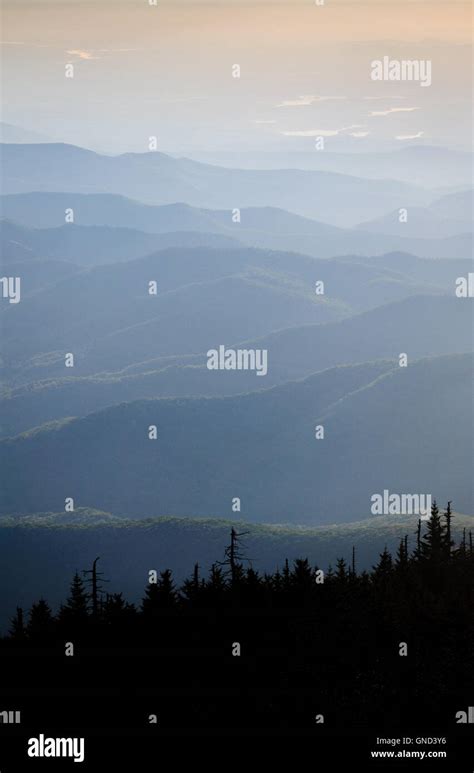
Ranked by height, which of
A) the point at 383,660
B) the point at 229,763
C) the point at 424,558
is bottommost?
the point at 229,763

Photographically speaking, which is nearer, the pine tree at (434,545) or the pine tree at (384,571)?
the pine tree at (384,571)

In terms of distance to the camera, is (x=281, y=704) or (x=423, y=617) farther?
(x=423, y=617)

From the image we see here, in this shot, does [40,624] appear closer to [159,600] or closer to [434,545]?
[159,600]

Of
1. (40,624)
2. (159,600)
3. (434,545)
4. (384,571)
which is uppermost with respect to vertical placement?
(434,545)

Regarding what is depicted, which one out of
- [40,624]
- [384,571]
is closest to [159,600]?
[40,624]

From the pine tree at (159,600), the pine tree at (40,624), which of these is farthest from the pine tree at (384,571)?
the pine tree at (40,624)

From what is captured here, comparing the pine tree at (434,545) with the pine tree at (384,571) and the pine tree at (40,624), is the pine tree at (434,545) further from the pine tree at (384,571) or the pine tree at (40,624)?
the pine tree at (40,624)

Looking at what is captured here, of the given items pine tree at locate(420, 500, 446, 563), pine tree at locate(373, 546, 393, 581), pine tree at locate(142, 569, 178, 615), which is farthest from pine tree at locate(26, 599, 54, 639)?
pine tree at locate(420, 500, 446, 563)

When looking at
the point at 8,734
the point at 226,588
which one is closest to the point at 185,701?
the point at 8,734

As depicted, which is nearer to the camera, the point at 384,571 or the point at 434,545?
the point at 384,571

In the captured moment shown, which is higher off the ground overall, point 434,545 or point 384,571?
point 434,545

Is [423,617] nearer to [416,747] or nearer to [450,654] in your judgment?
[450,654]
